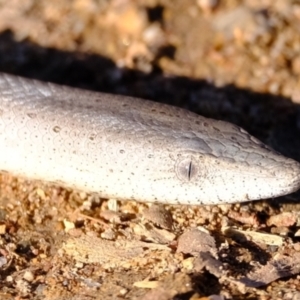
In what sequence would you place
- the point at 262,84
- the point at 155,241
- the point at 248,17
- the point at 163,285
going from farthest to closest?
the point at 248,17 < the point at 262,84 < the point at 155,241 < the point at 163,285

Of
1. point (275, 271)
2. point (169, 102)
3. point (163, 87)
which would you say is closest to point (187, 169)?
point (275, 271)

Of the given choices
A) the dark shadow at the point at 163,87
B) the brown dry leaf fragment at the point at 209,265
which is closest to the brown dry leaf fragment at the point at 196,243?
the brown dry leaf fragment at the point at 209,265

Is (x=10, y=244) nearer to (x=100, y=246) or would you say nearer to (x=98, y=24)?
(x=100, y=246)

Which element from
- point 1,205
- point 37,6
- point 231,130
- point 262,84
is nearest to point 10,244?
point 1,205

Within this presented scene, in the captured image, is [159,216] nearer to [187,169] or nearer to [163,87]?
[187,169]

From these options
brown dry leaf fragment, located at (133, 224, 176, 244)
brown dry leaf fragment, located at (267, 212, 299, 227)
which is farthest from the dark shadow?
brown dry leaf fragment, located at (133, 224, 176, 244)

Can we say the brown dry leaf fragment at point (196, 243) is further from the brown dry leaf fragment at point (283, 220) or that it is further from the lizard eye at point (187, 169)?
the brown dry leaf fragment at point (283, 220)
